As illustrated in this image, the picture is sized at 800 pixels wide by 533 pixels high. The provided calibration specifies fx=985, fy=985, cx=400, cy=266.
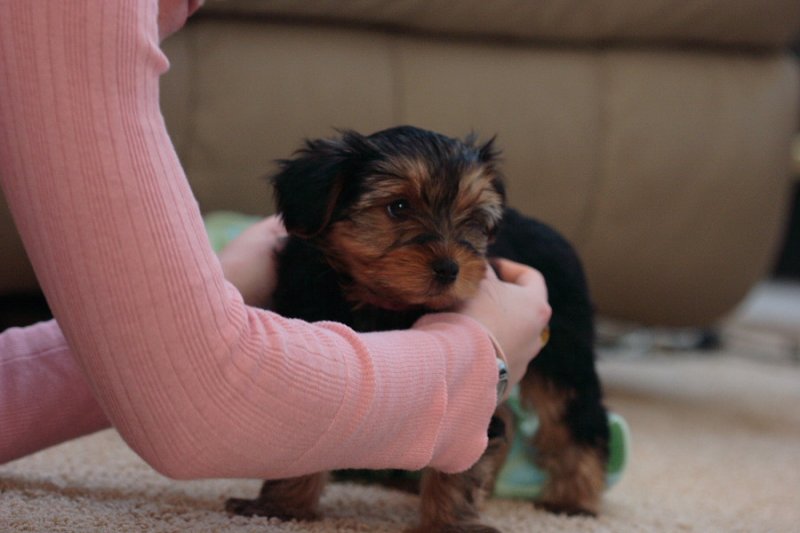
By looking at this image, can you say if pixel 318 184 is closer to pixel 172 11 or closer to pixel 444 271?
pixel 444 271

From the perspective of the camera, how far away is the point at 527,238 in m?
1.66

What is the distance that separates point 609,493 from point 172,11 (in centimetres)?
117

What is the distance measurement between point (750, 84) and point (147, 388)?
209cm

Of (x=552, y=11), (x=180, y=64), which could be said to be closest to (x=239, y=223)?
(x=180, y=64)

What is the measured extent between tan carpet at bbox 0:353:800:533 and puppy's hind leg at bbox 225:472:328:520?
0.03 meters

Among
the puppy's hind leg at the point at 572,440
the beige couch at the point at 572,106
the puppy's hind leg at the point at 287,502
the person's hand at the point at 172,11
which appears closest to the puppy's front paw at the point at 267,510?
the puppy's hind leg at the point at 287,502

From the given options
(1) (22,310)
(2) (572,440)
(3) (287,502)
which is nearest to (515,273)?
(2) (572,440)

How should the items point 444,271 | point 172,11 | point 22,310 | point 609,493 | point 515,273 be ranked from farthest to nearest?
point 22,310 → point 609,493 → point 515,273 → point 444,271 → point 172,11

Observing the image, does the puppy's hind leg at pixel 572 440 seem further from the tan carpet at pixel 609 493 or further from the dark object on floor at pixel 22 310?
the dark object on floor at pixel 22 310

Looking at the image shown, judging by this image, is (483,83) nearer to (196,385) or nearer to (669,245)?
(669,245)

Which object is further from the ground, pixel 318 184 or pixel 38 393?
pixel 318 184

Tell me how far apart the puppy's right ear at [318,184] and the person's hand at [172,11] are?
30 centimetres

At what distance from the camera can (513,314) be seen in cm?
132

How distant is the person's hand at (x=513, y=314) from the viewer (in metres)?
1.30
